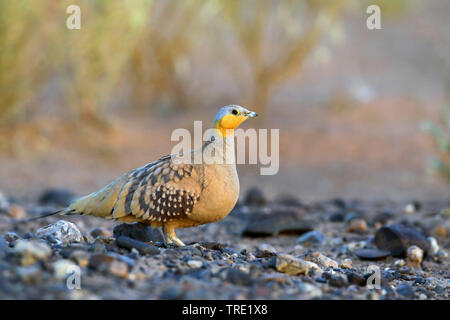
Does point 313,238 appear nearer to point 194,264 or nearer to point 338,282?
point 338,282

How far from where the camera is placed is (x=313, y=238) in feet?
21.4

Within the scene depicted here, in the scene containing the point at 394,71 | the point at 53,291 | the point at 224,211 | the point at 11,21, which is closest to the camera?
the point at 53,291

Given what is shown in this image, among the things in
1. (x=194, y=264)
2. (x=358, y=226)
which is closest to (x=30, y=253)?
(x=194, y=264)

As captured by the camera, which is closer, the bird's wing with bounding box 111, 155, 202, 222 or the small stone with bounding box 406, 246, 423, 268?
the bird's wing with bounding box 111, 155, 202, 222

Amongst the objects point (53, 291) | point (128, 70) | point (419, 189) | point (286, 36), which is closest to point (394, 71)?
point (286, 36)

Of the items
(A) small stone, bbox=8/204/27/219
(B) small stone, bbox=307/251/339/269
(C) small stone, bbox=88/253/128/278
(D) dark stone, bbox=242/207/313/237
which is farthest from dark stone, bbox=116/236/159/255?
(A) small stone, bbox=8/204/27/219

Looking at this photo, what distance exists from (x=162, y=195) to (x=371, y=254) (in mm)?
2445

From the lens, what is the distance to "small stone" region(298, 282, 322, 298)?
139 inches

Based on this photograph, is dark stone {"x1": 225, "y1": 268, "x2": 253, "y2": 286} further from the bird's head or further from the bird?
the bird's head

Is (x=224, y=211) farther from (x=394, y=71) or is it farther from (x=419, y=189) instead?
(x=394, y=71)

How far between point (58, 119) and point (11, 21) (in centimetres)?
342

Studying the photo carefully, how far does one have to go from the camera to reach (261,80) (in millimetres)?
16484

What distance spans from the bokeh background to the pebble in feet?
19.5

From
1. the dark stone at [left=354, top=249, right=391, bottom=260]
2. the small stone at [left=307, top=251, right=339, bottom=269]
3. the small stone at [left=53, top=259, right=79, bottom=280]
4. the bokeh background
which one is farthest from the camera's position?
the bokeh background
